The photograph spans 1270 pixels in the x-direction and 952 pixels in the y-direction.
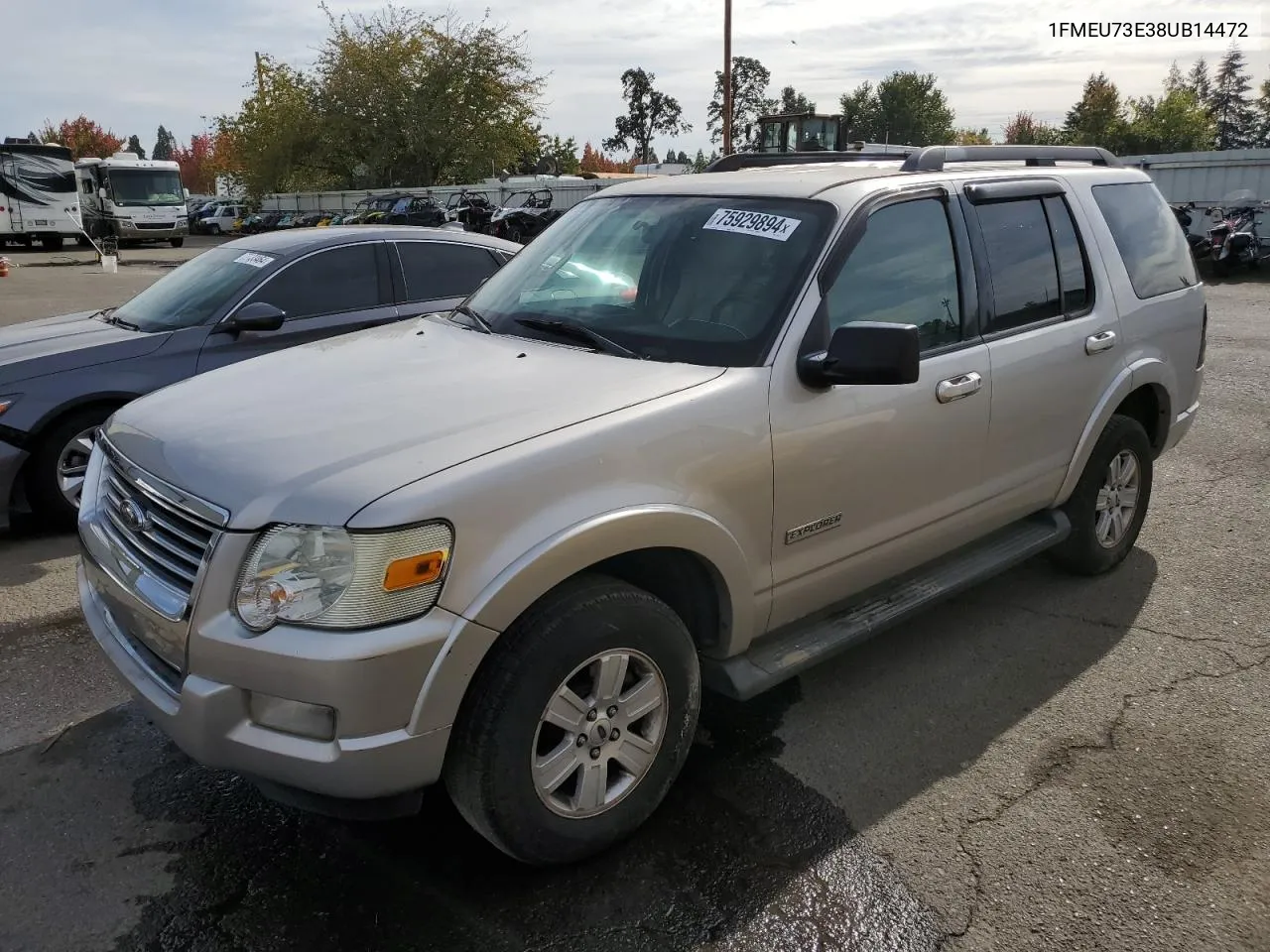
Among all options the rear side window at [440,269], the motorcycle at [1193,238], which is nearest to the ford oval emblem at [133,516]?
the rear side window at [440,269]

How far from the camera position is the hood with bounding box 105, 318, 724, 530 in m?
2.35

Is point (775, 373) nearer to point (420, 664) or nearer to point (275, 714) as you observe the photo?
point (420, 664)

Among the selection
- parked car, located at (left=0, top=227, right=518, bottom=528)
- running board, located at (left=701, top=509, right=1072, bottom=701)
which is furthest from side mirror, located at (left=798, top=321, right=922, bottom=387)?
parked car, located at (left=0, top=227, right=518, bottom=528)

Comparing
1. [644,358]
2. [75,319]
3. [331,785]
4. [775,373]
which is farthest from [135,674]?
[75,319]

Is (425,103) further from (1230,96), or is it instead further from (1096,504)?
(1230,96)

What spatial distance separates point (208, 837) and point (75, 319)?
4.61 meters

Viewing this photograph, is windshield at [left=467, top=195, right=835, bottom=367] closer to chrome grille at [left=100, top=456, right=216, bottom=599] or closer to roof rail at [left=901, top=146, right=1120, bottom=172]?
roof rail at [left=901, top=146, right=1120, bottom=172]

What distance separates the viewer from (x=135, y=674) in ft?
8.55

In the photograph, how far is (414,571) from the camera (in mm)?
2246

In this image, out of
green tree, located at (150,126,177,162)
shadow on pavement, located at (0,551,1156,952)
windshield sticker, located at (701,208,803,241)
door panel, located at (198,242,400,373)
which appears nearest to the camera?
shadow on pavement, located at (0,551,1156,952)

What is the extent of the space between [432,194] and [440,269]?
33.3 m

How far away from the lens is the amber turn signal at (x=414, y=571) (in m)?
2.23

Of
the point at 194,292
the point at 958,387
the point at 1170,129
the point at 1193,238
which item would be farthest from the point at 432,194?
the point at 1170,129

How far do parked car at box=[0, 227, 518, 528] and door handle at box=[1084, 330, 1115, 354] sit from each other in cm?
394
